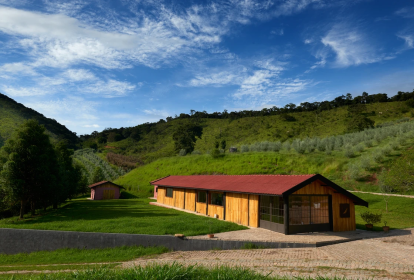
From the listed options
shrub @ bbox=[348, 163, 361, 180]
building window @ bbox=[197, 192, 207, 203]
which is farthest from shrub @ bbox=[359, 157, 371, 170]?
building window @ bbox=[197, 192, 207, 203]

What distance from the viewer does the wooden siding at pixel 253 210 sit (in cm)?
1744

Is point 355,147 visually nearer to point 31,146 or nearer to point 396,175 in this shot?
point 396,175

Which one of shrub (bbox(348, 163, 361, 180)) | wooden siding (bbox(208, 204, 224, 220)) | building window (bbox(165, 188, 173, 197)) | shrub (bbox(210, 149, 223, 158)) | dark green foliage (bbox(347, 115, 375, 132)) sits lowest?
wooden siding (bbox(208, 204, 224, 220))

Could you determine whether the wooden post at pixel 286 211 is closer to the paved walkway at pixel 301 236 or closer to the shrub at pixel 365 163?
the paved walkway at pixel 301 236

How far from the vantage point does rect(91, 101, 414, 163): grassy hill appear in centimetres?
6350

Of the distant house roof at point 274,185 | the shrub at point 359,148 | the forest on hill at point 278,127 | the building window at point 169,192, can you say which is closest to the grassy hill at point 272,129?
the forest on hill at point 278,127

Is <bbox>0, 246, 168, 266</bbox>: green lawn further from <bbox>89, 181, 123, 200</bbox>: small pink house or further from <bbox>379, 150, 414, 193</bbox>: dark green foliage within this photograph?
<bbox>89, 181, 123, 200</bbox>: small pink house

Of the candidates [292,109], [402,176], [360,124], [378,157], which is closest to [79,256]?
[402,176]

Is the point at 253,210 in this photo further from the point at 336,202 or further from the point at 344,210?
the point at 344,210

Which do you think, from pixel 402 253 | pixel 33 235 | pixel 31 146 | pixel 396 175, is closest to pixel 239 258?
pixel 402 253

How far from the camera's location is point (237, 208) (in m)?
19.3

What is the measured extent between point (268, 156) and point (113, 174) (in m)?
35.7

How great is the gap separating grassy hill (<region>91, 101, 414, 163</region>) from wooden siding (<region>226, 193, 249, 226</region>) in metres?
37.3

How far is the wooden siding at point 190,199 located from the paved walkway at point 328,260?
1223 centimetres
